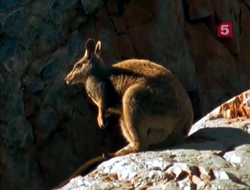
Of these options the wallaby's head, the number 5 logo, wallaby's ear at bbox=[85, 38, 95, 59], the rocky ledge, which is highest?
wallaby's ear at bbox=[85, 38, 95, 59]

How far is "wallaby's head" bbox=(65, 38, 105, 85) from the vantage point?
29.1ft

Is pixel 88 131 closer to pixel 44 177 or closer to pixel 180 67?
pixel 44 177

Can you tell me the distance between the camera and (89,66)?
8961 mm

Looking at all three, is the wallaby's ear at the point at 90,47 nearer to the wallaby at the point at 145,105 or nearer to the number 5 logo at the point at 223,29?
the wallaby at the point at 145,105

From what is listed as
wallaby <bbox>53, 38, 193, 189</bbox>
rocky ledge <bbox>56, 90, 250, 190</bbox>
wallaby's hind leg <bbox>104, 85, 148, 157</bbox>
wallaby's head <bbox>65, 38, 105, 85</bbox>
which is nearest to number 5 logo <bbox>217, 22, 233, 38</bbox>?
wallaby's head <bbox>65, 38, 105, 85</bbox>

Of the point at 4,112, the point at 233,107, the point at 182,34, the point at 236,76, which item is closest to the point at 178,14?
the point at 182,34

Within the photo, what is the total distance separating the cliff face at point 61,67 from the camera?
13.1m

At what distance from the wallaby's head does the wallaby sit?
188 millimetres

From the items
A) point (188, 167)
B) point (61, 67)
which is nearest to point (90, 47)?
point (188, 167)

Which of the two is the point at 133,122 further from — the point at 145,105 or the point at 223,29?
the point at 223,29

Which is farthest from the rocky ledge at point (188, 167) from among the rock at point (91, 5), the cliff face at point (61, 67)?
the rock at point (91, 5)

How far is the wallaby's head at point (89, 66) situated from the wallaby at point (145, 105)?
7.4 inches

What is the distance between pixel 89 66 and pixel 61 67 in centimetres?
459

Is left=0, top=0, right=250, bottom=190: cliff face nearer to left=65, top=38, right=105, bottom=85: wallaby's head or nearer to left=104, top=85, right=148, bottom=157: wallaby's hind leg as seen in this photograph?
left=65, top=38, right=105, bottom=85: wallaby's head
